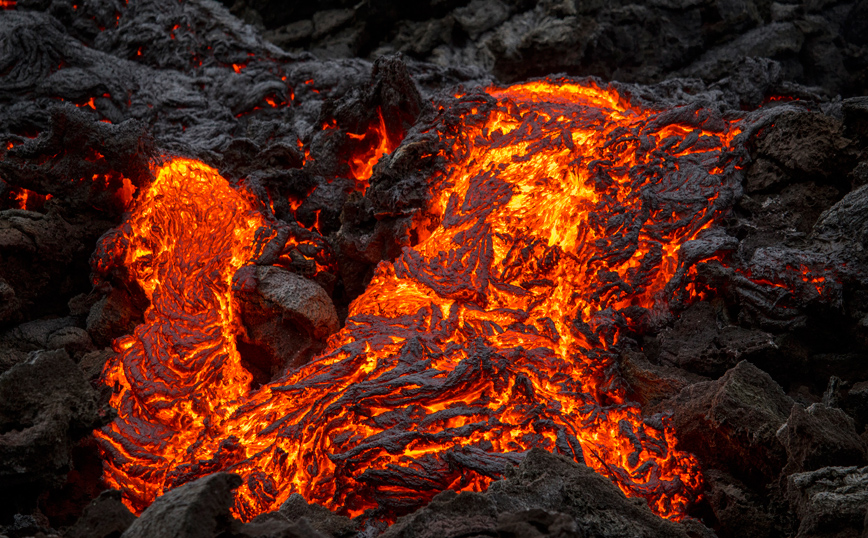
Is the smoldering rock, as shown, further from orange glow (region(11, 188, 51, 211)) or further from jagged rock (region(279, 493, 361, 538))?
jagged rock (region(279, 493, 361, 538))

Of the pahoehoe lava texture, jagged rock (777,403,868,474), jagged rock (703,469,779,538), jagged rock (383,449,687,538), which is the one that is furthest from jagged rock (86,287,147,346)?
jagged rock (777,403,868,474)

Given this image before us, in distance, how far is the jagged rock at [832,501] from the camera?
8.31 feet

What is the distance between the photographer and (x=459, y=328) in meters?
4.60

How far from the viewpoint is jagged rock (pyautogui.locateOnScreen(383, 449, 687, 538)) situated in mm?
2441

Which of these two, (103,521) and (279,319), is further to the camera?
(279,319)

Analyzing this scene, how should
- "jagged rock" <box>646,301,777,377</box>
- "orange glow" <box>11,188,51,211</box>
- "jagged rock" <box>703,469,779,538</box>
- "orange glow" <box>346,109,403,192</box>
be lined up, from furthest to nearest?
"orange glow" <box>346,109,403,192</box>
"orange glow" <box>11,188,51,211</box>
"jagged rock" <box>646,301,777,377</box>
"jagged rock" <box>703,469,779,538</box>

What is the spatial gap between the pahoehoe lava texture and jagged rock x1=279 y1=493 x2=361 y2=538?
0.02 metres

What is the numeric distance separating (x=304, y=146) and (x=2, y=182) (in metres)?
2.67

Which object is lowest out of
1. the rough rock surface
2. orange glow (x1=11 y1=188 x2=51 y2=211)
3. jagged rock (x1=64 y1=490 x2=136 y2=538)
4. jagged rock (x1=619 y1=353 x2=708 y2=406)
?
jagged rock (x1=619 y1=353 x2=708 y2=406)

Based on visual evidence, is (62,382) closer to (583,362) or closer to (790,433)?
(583,362)

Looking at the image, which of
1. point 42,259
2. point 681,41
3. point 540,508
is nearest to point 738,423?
point 540,508

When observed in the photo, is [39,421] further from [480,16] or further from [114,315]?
[480,16]

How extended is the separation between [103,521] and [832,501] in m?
2.92

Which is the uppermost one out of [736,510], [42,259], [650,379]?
[42,259]
